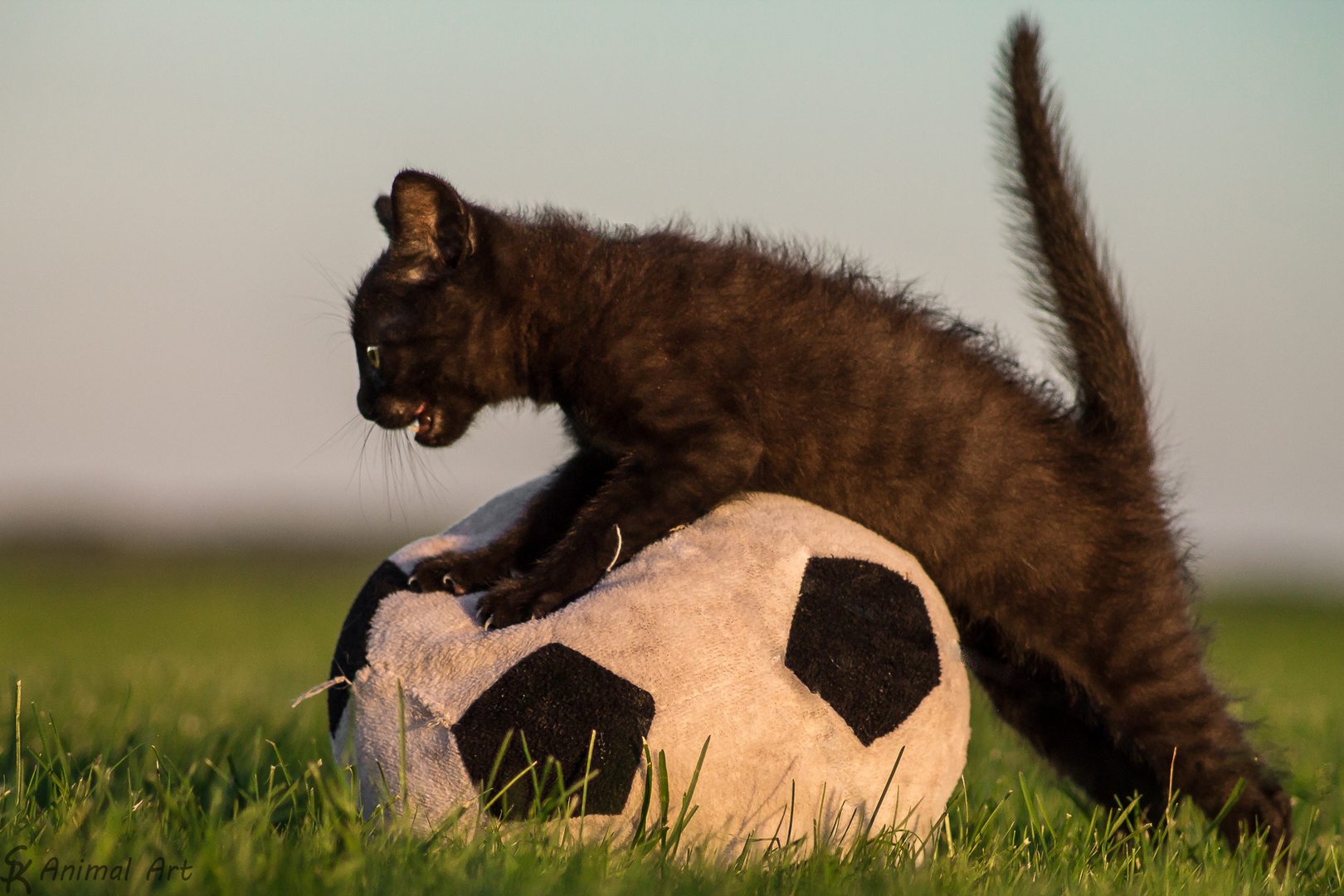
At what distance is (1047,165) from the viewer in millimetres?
3260

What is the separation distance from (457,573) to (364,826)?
697mm

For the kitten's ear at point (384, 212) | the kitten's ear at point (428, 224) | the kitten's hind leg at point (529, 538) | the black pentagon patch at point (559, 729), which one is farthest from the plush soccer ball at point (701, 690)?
the kitten's ear at point (384, 212)

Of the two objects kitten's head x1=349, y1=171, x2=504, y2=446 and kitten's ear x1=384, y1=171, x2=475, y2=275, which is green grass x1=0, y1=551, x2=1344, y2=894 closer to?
kitten's head x1=349, y1=171, x2=504, y2=446

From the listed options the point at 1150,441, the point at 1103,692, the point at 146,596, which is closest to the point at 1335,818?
the point at 1103,692

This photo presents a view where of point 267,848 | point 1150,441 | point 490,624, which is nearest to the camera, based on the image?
point 267,848

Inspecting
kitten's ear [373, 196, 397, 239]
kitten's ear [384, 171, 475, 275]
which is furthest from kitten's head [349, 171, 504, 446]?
kitten's ear [373, 196, 397, 239]

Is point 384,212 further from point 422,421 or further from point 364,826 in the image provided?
point 364,826

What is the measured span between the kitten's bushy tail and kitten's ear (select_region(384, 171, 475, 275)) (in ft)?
5.30

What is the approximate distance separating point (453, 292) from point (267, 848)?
142 cm

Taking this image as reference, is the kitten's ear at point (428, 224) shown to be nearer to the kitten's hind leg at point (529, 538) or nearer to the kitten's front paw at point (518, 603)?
the kitten's hind leg at point (529, 538)

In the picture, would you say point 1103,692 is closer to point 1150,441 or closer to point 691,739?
point 1150,441

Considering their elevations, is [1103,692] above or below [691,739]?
above

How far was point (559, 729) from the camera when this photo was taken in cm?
215

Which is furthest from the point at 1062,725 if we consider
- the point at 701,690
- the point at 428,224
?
the point at 428,224
